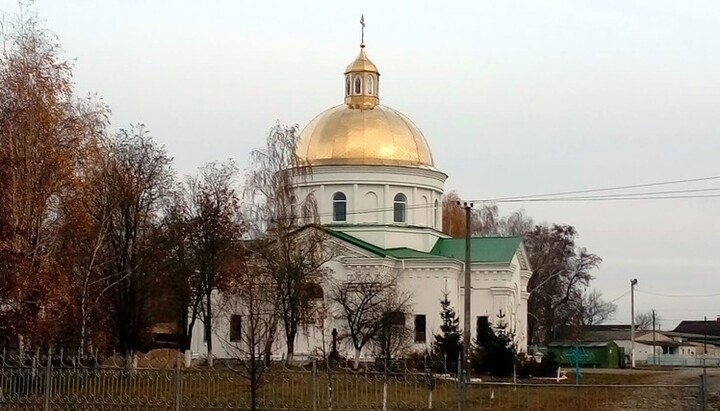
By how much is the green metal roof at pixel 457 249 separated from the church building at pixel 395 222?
0.15 feet

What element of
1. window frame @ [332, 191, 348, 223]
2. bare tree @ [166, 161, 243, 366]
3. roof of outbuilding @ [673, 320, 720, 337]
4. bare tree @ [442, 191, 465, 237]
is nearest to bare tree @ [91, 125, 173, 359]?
Result: bare tree @ [166, 161, 243, 366]

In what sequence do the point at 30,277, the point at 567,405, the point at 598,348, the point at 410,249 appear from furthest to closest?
1. the point at 598,348
2. the point at 410,249
3. the point at 30,277
4. the point at 567,405

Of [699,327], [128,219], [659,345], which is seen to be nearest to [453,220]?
[659,345]

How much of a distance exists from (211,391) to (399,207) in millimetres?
26484

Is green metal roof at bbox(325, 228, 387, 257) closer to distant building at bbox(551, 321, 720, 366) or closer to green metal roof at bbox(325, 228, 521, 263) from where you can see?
green metal roof at bbox(325, 228, 521, 263)

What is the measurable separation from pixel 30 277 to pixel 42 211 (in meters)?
2.26

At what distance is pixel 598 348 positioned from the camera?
51.0 meters

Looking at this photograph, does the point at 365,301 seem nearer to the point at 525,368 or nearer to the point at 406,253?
the point at 525,368

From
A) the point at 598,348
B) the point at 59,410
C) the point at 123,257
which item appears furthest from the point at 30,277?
the point at 598,348

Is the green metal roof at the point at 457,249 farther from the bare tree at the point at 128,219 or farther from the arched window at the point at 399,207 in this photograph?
the bare tree at the point at 128,219

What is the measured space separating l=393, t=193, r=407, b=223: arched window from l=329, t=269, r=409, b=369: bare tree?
395 centimetres

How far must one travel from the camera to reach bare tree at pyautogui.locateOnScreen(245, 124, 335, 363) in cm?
3588

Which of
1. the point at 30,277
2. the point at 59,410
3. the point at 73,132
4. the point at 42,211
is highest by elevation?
the point at 73,132

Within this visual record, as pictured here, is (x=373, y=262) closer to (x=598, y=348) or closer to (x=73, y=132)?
(x=598, y=348)
